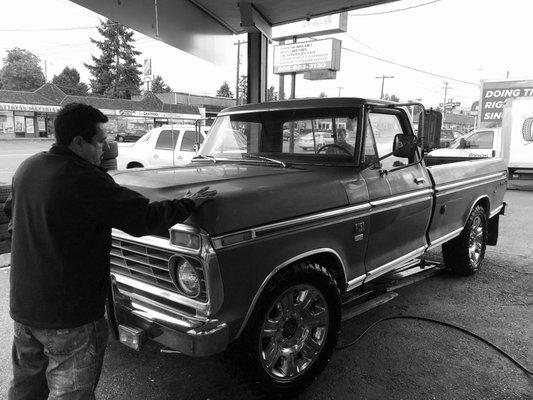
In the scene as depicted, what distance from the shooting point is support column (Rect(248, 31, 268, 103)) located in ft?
28.1

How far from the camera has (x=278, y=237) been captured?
8.81ft

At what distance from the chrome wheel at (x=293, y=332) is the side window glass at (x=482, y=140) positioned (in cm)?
1441

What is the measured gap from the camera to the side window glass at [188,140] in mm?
10906

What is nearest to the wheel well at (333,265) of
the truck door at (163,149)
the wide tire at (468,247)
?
the wide tire at (468,247)

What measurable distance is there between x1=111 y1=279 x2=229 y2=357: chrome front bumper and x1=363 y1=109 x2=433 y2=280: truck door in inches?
64.5

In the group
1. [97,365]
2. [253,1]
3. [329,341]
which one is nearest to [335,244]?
[329,341]

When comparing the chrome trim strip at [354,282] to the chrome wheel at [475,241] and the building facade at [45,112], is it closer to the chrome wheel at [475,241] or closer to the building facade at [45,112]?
the chrome wheel at [475,241]

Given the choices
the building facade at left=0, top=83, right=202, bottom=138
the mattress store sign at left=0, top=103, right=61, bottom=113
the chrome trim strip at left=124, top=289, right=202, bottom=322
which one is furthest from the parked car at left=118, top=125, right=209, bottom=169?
the mattress store sign at left=0, top=103, right=61, bottom=113

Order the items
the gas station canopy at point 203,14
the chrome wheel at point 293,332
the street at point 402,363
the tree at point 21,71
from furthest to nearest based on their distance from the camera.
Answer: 1. the tree at point 21,71
2. the gas station canopy at point 203,14
3. the street at point 402,363
4. the chrome wheel at point 293,332

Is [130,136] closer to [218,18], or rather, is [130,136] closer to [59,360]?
[218,18]

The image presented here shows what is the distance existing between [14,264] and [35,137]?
37293mm

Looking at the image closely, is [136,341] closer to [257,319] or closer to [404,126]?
[257,319]

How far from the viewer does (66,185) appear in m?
1.96

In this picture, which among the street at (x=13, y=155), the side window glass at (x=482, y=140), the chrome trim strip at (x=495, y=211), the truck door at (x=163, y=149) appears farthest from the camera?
the side window glass at (x=482, y=140)
